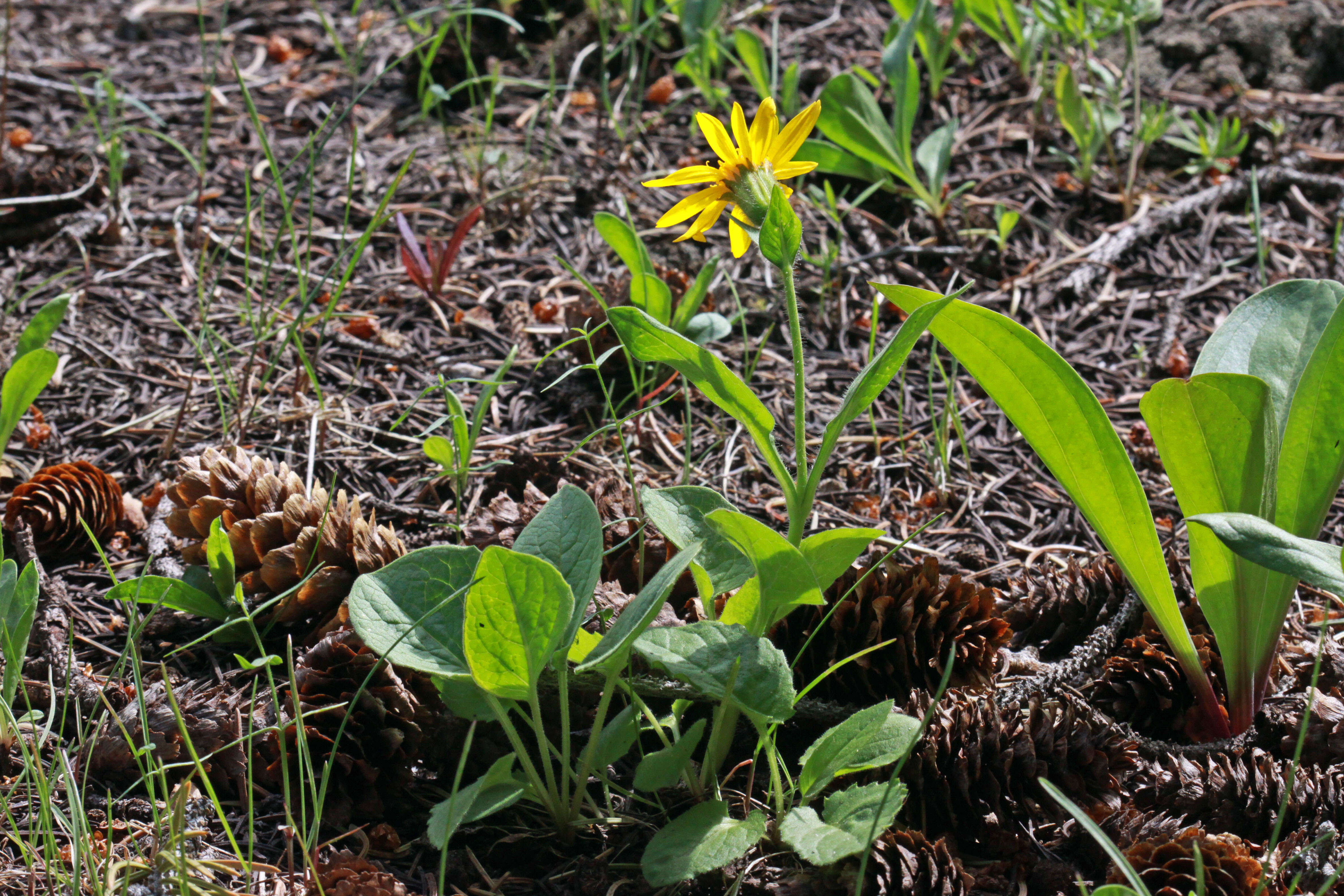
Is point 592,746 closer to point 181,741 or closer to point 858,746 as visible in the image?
point 858,746

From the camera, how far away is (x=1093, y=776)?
1303 millimetres

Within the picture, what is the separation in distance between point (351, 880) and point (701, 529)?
0.59m

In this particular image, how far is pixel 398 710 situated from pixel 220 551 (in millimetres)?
395

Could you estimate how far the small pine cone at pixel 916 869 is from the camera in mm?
1173

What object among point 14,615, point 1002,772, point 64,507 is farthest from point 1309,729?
point 64,507

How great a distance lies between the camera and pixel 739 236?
137 cm

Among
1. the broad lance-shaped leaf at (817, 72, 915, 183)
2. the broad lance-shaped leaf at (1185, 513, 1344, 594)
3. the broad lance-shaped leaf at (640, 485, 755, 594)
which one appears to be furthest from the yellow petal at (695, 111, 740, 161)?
the broad lance-shaped leaf at (817, 72, 915, 183)

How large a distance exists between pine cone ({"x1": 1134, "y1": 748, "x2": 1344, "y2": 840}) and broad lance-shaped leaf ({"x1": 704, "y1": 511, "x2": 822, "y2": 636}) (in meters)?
0.58

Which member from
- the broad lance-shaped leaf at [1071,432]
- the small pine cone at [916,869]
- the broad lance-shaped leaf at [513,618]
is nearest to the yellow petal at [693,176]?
the broad lance-shaped leaf at [1071,432]

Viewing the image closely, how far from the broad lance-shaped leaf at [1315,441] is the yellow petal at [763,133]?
0.73 m

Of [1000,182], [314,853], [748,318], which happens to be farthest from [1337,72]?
[314,853]

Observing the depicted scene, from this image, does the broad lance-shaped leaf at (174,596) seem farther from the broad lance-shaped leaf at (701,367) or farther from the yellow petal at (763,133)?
the yellow petal at (763,133)

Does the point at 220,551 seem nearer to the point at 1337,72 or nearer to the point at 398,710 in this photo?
the point at 398,710

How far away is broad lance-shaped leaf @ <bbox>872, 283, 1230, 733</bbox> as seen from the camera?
4.27 feet
